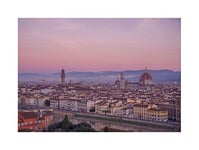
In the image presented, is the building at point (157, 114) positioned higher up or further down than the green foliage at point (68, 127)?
higher up

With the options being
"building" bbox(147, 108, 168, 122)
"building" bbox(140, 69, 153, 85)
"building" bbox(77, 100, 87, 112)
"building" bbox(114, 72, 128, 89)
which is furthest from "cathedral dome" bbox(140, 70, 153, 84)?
"building" bbox(77, 100, 87, 112)

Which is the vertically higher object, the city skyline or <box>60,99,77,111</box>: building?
the city skyline

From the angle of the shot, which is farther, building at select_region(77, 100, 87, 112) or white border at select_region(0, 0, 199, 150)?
building at select_region(77, 100, 87, 112)

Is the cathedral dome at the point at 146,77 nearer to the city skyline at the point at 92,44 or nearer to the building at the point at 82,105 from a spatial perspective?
the city skyline at the point at 92,44

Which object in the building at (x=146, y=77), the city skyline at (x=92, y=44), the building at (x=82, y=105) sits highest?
the city skyline at (x=92, y=44)

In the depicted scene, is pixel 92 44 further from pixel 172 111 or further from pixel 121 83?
pixel 172 111

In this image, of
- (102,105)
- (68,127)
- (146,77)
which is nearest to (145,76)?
(146,77)

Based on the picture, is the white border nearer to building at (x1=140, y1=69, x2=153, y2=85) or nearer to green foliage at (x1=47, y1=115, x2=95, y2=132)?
green foliage at (x1=47, y1=115, x2=95, y2=132)
